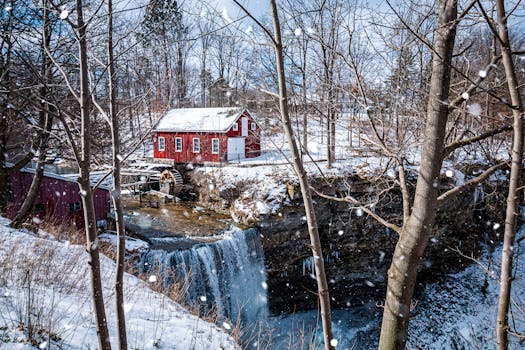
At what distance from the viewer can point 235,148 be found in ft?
73.0

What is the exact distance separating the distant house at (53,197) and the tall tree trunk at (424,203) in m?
12.1

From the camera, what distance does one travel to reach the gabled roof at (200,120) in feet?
68.9

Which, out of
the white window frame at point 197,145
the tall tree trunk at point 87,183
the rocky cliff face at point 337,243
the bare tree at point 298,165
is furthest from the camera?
the white window frame at point 197,145

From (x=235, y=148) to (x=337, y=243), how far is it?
10.5 metres

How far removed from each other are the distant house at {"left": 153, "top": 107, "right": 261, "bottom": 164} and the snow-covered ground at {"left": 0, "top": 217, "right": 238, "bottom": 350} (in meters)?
15.1

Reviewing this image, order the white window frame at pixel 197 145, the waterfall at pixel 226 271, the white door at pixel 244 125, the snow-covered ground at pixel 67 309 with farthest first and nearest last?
the white door at pixel 244 125 → the white window frame at pixel 197 145 → the waterfall at pixel 226 271 → the snow-covered ground at pixel 67 309

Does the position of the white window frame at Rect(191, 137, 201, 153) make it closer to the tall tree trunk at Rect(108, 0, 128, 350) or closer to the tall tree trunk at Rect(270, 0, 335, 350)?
the tall tree trunk at Rect(108, 0, 128, 350)

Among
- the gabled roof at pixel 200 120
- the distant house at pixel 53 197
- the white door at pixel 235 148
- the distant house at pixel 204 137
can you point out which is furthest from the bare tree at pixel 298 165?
the white door at pixel 235 148

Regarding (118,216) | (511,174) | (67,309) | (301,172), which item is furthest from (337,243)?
(301,172)

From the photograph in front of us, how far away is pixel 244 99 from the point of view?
248 centimetres

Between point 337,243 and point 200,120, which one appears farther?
point 200,120

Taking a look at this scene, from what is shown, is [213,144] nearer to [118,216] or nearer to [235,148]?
[235,148]

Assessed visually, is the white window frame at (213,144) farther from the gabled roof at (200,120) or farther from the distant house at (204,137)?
the gabled roof at (200,120)

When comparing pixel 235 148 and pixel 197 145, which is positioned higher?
pixel 197 145
